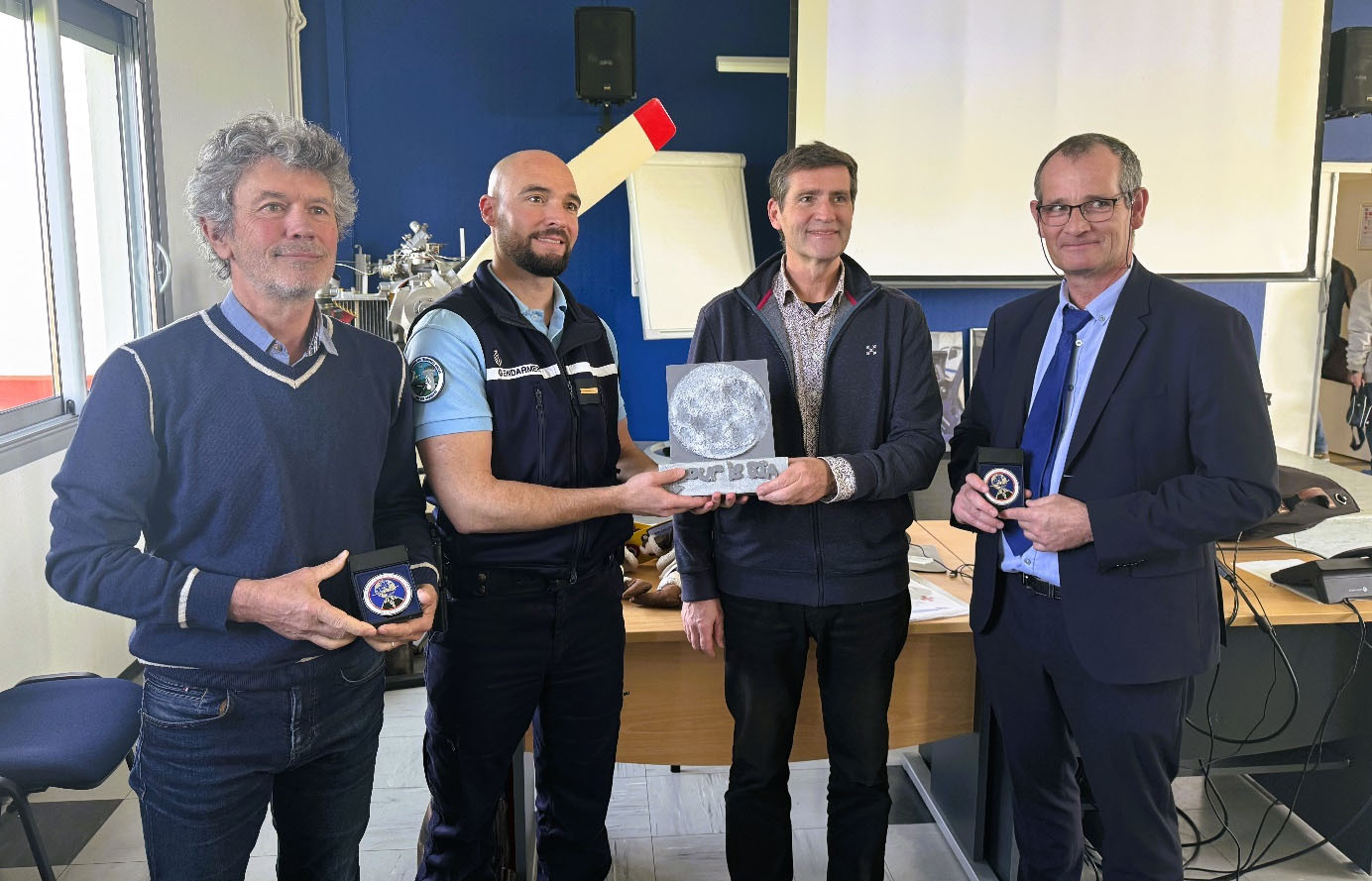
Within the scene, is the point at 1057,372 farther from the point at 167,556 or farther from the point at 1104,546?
the point at 167,556

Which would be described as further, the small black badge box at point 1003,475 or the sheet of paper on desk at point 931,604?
the sheet of paper on desk at point 931,604

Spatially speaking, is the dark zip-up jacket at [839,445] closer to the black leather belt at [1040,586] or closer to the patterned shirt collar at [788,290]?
the patterned shirt collar at [788,290]

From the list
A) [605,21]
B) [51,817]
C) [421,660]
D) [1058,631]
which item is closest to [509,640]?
[1058,631]

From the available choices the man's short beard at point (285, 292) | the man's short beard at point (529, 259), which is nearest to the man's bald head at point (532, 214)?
the man's short beard at point (529, 259)

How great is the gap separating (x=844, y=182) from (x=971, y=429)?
554 millimetres

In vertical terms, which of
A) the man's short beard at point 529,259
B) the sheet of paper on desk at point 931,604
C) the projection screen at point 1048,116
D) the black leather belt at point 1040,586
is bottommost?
the sheet of paper on desk at point 931,604

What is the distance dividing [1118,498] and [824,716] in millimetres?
729

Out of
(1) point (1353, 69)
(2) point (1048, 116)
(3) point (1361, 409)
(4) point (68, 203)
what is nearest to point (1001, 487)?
(4) point (68, 203)

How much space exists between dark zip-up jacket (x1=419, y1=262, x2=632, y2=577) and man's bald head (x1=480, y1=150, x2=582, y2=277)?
0.07 meters

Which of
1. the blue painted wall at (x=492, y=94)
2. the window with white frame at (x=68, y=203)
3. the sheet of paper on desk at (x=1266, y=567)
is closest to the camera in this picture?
the sheet of paper on desk at (x=1266, y=567)

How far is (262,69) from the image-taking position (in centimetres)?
487

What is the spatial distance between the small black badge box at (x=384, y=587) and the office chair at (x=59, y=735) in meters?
1.04

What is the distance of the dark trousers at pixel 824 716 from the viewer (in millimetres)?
1934

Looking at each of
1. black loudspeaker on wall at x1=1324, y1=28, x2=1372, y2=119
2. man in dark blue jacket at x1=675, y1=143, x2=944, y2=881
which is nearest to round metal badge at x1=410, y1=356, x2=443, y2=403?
man in dark blue jacket at x1=675, y1=143, x2=944, y2=881
